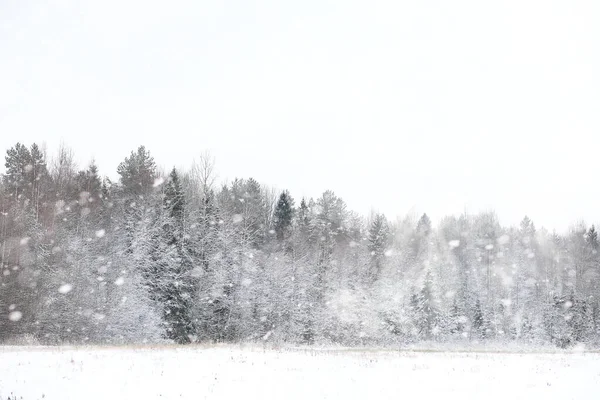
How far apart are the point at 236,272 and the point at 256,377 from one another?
3496 cm

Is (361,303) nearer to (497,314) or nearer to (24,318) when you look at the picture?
(497,314)

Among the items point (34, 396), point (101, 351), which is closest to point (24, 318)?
point (101, 351)

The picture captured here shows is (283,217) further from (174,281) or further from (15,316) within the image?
(15,316)

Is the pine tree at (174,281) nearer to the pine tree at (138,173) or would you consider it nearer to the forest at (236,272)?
the forest at (236,272)

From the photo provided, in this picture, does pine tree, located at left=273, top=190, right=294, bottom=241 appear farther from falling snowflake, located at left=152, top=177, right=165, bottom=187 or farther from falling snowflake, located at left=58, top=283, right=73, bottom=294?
falling snowflake, located at left=58, top=283, right=73, bottom=294

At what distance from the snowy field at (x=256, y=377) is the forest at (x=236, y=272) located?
49.2 feet

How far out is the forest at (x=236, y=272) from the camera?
129 feet

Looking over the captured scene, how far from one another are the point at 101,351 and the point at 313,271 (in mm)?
43867

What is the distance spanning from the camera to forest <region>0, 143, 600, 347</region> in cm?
3947

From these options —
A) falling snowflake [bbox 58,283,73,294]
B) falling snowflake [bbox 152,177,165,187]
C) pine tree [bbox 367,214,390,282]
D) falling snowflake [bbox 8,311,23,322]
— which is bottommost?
falling snowflake [bbox 8,311,23,322]

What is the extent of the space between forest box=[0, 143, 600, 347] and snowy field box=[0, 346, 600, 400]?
1499 centimetres

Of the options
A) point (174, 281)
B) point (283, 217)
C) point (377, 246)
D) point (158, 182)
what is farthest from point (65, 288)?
point (377, 246)

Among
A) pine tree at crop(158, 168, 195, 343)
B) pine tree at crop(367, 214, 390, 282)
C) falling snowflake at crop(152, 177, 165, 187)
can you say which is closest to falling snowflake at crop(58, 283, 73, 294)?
pine tree at crop(158, 168, 195, 343)

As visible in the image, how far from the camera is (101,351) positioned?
72.2 feet
